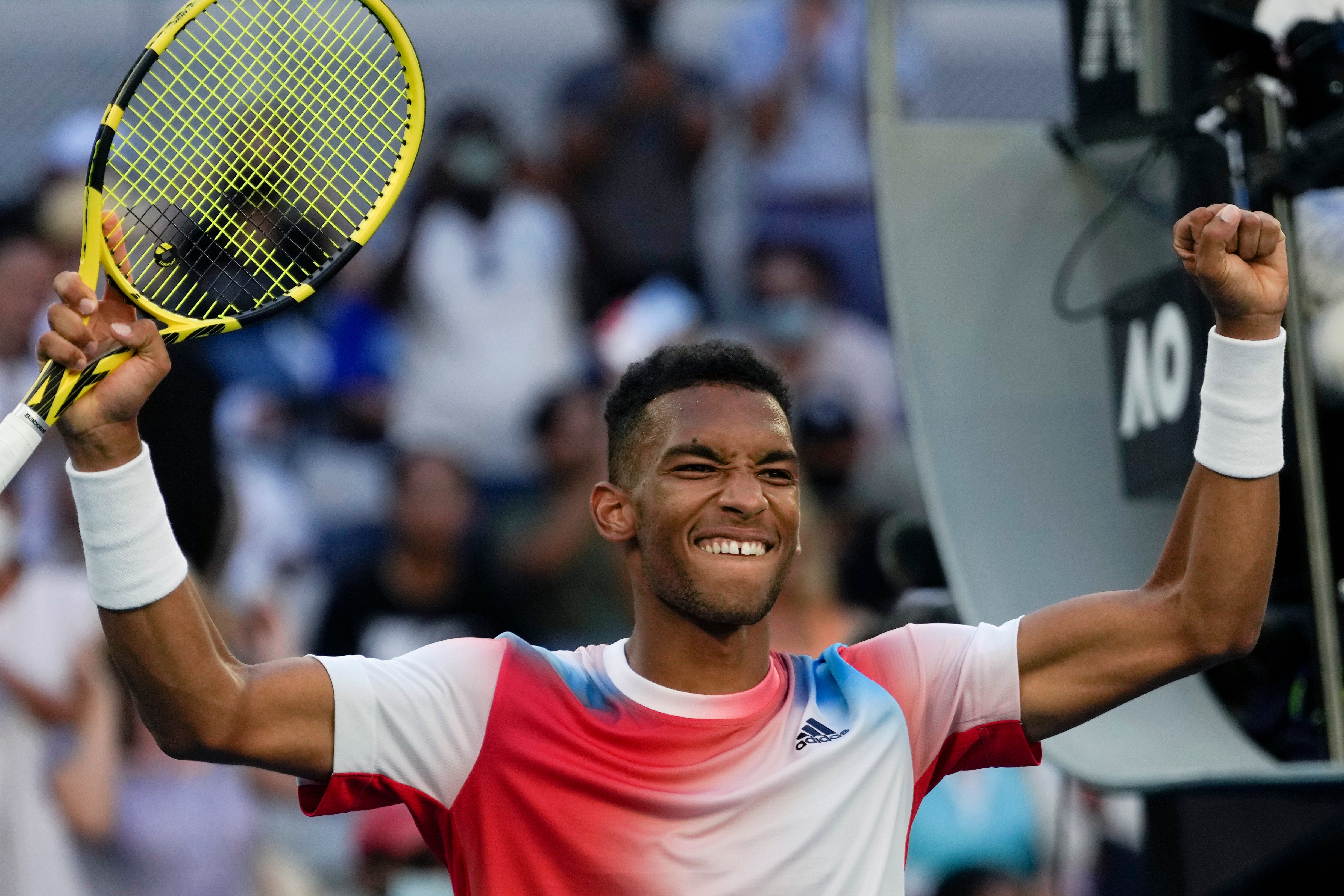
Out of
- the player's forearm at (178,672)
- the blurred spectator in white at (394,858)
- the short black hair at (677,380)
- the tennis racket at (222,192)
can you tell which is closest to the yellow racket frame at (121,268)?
the tennis racket at (222,192)

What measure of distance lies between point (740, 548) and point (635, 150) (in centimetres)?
429

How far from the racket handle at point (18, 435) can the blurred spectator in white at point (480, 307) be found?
12.7ft

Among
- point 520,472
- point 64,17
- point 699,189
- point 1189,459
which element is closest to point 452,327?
point 520,472

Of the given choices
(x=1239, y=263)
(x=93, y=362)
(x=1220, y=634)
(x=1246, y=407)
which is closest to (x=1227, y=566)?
(x=1220, y=634)

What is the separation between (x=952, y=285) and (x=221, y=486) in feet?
8.81

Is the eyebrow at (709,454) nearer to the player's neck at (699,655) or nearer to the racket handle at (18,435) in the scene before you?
the player's neck at (699,655)

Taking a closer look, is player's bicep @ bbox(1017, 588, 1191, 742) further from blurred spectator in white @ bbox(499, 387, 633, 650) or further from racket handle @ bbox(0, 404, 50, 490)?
blurred spectator in white @ bbox(499, 387, 633, 650)

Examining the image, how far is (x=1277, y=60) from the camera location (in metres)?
3.08

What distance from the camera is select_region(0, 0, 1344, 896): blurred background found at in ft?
16.0

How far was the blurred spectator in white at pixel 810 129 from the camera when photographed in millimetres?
6520

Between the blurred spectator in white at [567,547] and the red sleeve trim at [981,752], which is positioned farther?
the blurred spectator in white at [567,547]

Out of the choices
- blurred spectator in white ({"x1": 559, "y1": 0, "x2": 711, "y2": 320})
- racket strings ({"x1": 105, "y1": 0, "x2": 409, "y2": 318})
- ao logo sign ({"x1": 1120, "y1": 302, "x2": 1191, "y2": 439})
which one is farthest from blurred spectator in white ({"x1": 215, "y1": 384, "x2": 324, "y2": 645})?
ao logo sign ({"x1": 1120, "y1": 302, "x2": 1191, "y2": 439})

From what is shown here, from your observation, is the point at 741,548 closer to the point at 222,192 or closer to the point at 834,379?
the point at 222,192

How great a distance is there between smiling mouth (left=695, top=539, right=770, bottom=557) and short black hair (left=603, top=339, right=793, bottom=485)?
0.21m
